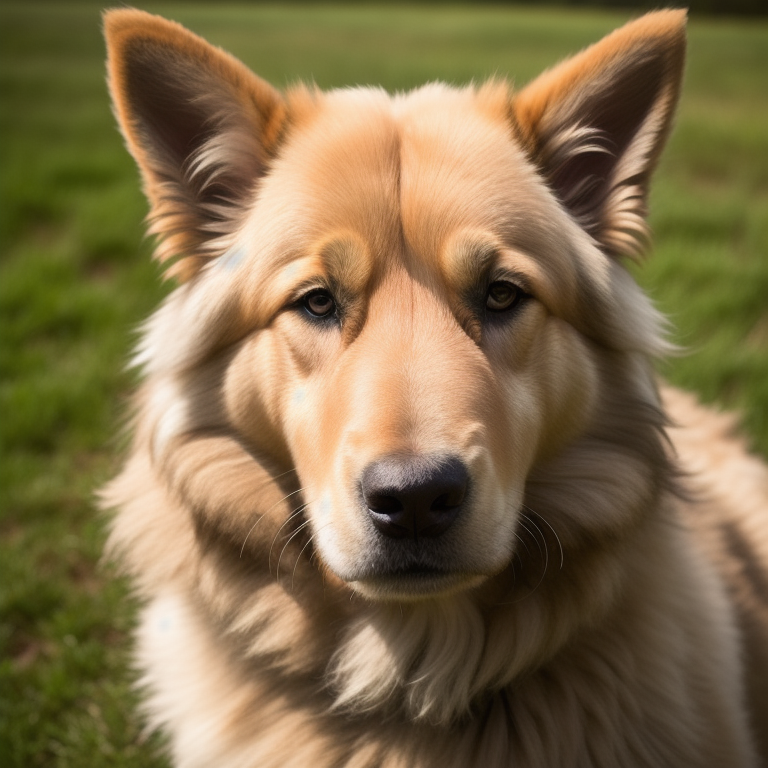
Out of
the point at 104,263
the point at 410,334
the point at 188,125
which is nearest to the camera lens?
the point at 410,334

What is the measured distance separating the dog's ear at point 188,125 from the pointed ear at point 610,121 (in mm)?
862

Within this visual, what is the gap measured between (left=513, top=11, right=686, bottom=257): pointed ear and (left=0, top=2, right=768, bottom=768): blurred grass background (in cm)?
30

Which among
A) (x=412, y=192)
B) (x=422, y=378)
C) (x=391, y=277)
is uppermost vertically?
(x=412, y=192)

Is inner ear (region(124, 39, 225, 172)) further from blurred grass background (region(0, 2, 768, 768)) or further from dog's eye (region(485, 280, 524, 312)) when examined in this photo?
dog's eye (region(485, 280, 524, 312))

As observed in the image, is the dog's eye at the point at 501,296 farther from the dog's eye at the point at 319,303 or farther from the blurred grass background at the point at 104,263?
the blurred grass background at the point at 104,263

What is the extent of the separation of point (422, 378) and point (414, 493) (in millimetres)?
353

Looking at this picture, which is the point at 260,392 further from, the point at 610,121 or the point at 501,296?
the point at 610,121

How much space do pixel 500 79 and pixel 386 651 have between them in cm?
186

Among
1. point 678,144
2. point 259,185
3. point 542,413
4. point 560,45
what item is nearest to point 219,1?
point 560,45

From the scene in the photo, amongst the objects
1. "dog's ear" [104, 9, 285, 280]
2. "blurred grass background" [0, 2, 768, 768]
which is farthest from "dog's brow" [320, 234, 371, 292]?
"blurred grass background" [0, 2, 768, 768]

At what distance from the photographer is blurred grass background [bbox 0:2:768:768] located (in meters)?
3.48

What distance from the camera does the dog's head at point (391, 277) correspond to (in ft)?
→ 7.14

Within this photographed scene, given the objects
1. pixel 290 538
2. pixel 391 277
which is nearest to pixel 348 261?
pixel 391 277

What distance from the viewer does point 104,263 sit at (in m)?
6.34
